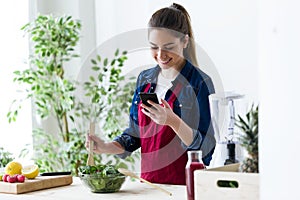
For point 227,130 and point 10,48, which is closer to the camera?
point 227,130

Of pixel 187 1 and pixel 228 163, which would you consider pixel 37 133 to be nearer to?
pixel 187 1

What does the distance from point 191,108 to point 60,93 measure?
1.61 metres

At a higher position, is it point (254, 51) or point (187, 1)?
point (187, 1)

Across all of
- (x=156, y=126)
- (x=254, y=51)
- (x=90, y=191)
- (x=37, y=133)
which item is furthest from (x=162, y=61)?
(x=37, y=133)

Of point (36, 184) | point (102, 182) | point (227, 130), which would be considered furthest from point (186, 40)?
point (36, 184)

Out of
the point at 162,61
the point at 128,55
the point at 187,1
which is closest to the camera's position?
the point at 162,61

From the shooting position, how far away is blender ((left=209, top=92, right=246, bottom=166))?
2066 mm

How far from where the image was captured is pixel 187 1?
4145mm

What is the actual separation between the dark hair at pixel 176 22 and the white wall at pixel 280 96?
1.37 metres

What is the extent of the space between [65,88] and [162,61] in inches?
57.7

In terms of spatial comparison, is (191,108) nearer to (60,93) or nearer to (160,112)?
(160,112)

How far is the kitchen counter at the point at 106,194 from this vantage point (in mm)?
2217

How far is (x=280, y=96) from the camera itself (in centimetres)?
141

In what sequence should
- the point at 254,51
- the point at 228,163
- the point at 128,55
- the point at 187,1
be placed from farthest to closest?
the point at 128,55 → the point at 187,1 → the point at 254,51 → the point at 228,163
